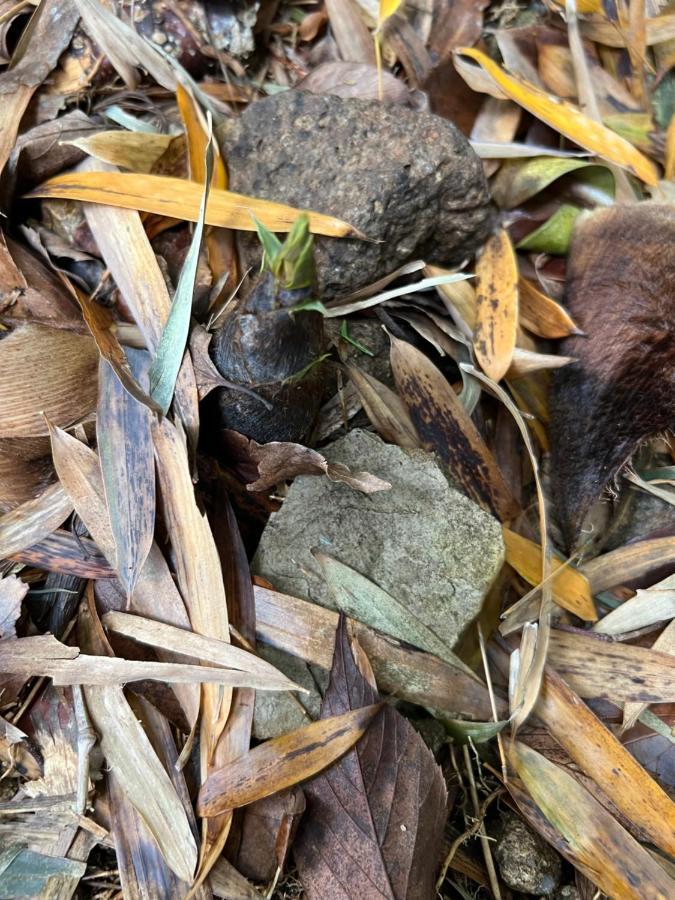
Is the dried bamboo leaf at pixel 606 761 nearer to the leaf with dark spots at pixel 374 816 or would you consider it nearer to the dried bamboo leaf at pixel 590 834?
the dried bamboo leaf at pixel 590 834

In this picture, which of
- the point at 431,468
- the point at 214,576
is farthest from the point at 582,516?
the point at 214,576

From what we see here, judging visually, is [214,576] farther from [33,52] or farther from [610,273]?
[33,52]

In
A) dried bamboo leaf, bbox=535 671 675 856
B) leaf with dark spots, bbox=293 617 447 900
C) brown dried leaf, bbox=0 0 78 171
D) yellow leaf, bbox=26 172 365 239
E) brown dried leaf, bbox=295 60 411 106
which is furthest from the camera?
brown dried leaf, bbox=295 60 411 106

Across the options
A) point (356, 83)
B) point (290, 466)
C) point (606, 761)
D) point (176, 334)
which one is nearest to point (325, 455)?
point (290, 466)

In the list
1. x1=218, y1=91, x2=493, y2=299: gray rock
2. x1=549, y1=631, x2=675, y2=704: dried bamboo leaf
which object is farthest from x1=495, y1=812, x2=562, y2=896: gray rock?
x1=218, y1=91, x2=493, y2=299: gray rock

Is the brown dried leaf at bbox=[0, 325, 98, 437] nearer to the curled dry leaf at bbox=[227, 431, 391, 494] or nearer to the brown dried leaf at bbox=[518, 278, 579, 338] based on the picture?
the curled dry leaf at bbox=[227, 431, 391, 494]

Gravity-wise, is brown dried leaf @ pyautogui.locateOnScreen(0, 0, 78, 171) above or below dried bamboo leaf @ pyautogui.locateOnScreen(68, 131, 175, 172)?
above

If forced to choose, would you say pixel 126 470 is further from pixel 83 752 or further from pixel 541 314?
pixel 541 314
